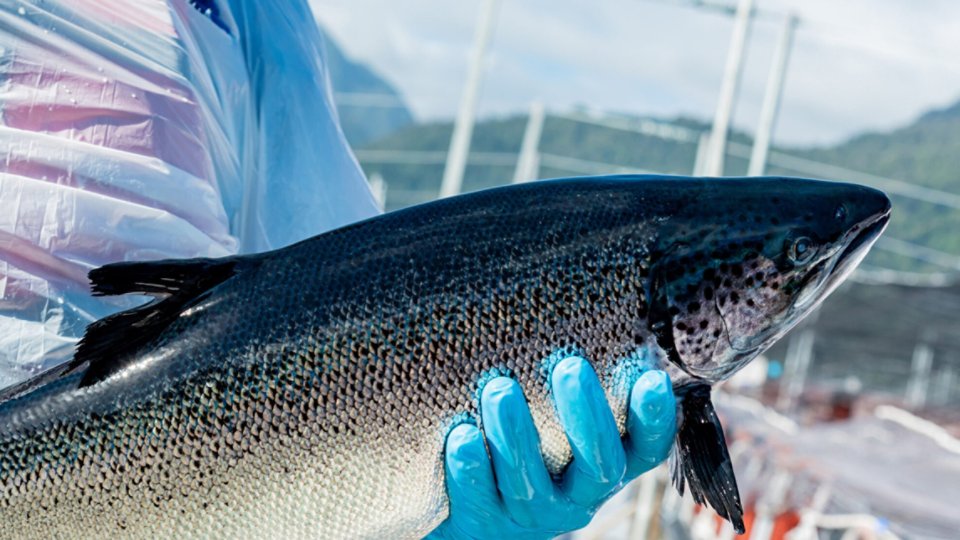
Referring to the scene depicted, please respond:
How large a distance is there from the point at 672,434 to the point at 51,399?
3.08 ft

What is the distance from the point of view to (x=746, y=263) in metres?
1.72

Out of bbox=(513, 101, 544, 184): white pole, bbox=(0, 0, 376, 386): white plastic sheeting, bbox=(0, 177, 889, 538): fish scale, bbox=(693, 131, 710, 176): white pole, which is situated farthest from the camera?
bbox=(513, 101, 544, 184): white pole

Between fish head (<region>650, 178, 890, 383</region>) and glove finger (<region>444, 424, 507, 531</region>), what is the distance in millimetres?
326

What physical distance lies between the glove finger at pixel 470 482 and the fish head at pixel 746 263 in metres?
0.33

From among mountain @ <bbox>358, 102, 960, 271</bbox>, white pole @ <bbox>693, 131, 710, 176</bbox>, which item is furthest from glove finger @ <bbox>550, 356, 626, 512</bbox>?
mountain @ <bbox>358, 102, 960, 271</bbox>

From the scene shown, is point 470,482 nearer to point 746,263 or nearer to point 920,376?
point 746,263

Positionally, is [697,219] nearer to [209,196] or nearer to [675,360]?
[675,360]

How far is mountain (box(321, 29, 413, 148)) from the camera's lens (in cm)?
1159

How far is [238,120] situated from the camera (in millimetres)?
2156

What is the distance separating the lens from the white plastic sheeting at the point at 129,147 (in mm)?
1814

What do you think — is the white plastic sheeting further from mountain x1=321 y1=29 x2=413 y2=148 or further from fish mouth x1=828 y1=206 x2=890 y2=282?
fish mouth x1=828 y1=206 x2=890 y2=282

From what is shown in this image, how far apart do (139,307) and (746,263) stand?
0.92 metres

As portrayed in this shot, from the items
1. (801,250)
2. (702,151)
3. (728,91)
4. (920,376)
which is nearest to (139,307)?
(801,250)

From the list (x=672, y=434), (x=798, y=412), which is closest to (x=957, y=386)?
(x=798, y=412)
